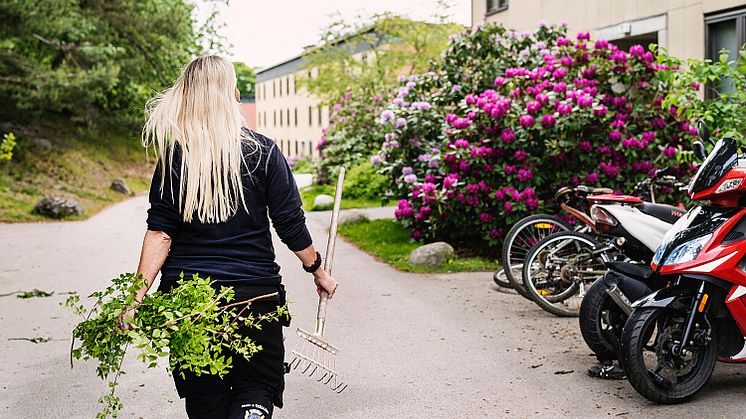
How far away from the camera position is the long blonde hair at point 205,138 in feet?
11.7

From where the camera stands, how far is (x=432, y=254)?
11.2 metres

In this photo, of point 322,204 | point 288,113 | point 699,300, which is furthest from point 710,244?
point 288,113

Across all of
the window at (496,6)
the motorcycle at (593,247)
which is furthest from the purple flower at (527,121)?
the window at (496,6)

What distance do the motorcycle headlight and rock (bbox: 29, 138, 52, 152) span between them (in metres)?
23.9

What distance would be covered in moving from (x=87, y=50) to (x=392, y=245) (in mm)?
15067

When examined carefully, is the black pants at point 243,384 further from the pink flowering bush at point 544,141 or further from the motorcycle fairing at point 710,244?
the pink flowering bush at point 544,141

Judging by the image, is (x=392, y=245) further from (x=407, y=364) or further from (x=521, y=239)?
(x=407, y=364)

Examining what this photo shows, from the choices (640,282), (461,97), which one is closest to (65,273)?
(461,97)

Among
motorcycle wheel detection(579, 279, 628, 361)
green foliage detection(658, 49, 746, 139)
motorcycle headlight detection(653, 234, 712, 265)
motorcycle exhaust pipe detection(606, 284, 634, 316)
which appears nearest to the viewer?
motorcycle headlight detection(653, 234, 712, 265)

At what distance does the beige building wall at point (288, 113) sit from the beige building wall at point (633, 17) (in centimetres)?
4091

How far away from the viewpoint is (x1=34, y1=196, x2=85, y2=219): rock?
757 inches

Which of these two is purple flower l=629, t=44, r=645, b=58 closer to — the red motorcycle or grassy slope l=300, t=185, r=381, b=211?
the red motorcycle

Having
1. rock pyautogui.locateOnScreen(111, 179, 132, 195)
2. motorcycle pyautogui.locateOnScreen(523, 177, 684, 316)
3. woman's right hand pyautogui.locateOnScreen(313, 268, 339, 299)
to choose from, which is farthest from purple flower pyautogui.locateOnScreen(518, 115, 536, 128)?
rock pyautogui.locateOnScreen(111, 179, 132, 195)

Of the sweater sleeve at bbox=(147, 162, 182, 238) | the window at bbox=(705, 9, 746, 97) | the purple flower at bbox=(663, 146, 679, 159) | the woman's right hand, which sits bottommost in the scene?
the woman's right hand
